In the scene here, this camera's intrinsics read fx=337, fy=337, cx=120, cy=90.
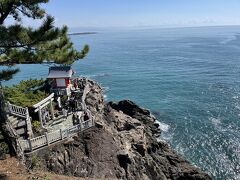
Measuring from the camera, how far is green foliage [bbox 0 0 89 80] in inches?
644

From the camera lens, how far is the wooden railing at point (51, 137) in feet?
76.6

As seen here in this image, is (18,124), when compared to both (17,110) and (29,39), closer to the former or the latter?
(17,110)

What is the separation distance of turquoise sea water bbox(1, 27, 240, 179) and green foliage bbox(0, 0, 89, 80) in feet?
83.7

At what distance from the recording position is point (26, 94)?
1216 inches

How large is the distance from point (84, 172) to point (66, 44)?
31.3ft

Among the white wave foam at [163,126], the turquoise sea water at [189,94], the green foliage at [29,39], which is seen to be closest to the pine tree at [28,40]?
the green foliage at [29,39]

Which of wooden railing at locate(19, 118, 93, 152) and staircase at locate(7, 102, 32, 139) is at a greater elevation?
staircase at locate(7, 102, 32, 139)

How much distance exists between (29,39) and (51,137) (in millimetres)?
9631

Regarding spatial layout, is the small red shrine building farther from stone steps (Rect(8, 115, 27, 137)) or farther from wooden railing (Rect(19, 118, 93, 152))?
stone steps (Rect(8, 115, 27, 137))

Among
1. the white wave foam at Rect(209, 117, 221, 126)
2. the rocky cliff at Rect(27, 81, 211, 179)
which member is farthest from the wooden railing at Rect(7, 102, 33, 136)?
the white wave foam at Rect(209, 117, 221, 126)

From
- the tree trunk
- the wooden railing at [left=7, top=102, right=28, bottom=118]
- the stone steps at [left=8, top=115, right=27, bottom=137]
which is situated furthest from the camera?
the wooden railing at [left=7, top=102, right=28, bottom=118]

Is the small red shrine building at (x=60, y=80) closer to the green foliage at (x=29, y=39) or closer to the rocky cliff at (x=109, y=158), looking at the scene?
the rocky cliff at (x=109, y=158)

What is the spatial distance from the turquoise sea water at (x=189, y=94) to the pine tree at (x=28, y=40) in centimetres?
2551

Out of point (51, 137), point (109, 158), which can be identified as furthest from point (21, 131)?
point (109, 158)
